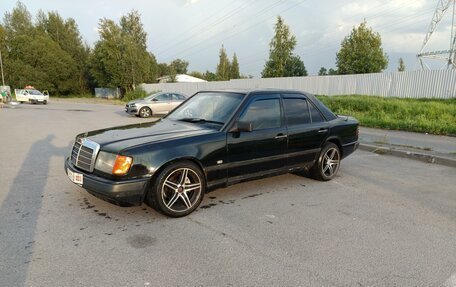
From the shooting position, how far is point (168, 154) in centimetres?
394

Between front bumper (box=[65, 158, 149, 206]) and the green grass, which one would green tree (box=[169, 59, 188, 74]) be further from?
front bumper (box=[65, 158, 149, 206])

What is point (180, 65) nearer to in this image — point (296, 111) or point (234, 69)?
point (234, 69)

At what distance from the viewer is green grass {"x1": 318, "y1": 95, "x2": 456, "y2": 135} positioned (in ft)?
37.4

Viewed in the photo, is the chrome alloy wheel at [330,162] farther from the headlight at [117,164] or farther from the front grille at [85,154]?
the front grille at [85,154]

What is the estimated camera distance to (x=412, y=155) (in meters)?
8.12

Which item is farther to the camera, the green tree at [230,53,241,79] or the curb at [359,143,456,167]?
the green tree at [230,53,241,79]

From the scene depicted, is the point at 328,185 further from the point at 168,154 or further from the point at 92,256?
the point at 92,256

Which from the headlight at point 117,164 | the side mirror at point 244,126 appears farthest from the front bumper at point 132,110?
the headlight at point 117,164

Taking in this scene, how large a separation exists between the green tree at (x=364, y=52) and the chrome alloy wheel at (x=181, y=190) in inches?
1341

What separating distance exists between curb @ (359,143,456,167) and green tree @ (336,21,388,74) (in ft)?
91.9

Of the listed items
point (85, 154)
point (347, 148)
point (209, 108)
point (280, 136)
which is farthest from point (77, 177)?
point (347, 148)

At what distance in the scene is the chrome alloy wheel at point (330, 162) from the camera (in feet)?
19.2

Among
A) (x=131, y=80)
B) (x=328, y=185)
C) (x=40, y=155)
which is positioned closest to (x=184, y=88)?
(x=131, y=80)

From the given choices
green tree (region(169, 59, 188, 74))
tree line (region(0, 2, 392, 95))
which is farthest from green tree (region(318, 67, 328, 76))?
green tree (region(169, 59, 188, 74))
